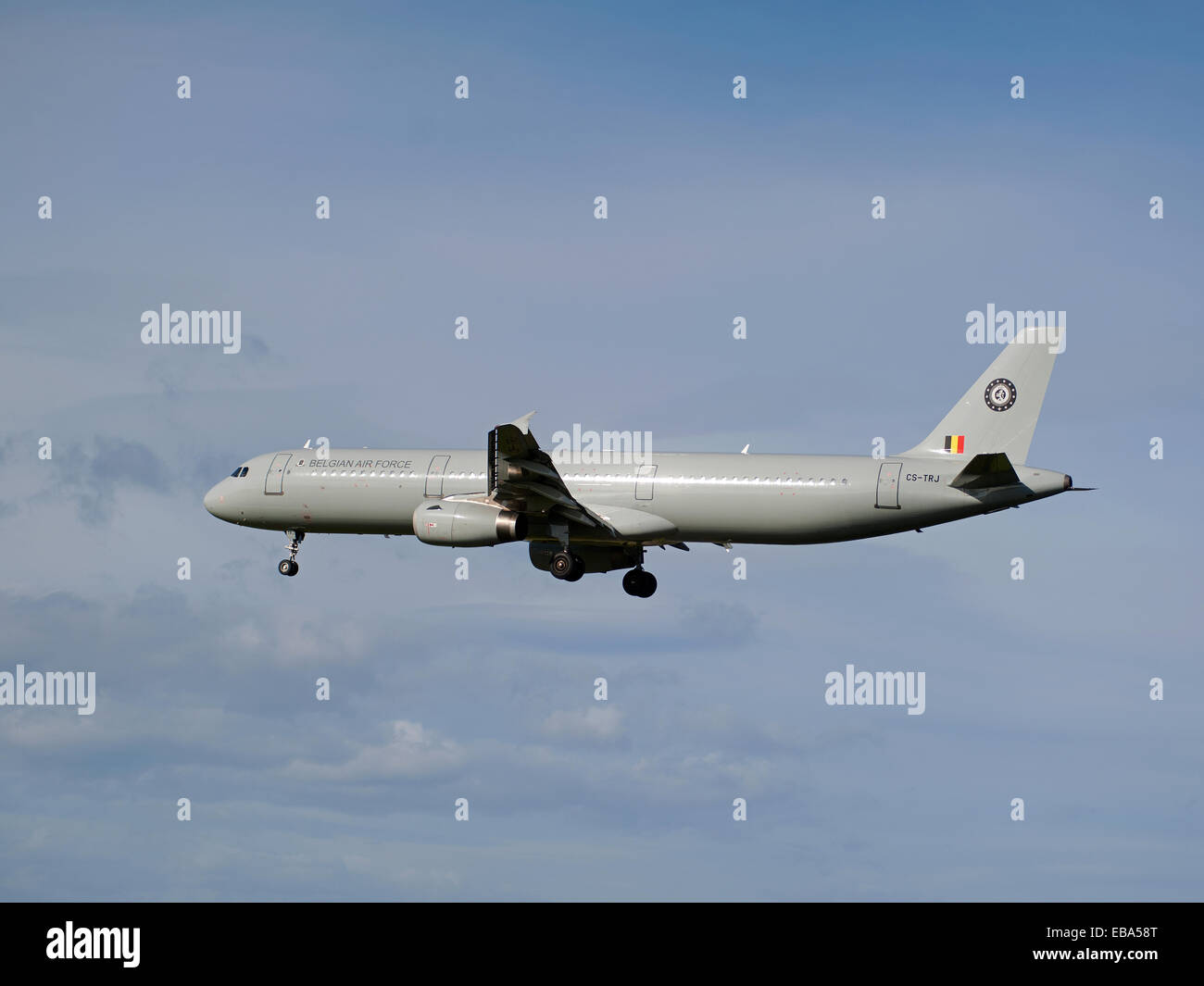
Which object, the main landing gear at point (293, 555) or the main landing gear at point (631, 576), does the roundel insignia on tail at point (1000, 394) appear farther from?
the main landing gear at point (293, 555)

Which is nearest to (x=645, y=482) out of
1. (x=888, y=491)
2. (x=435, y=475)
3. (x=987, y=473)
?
(x=435, y=475)

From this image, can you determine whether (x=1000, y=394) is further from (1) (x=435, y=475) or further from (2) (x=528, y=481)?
(1) (x=435, y=475)

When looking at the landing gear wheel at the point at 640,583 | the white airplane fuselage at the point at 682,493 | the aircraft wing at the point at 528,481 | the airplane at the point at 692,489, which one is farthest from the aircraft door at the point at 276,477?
the landing gear wheel at the point at 640,583

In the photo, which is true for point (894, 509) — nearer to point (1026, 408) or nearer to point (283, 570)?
point (1026, 408)

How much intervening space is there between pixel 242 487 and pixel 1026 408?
29.7m

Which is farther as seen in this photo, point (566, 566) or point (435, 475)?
point (435, 475)

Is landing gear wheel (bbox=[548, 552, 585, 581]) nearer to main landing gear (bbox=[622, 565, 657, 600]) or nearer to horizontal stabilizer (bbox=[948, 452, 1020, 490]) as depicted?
main landing gear (bbox=[622, 565, 657, 600])

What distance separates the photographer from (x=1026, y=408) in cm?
4628

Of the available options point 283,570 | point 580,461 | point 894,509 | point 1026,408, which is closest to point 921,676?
point 894,509

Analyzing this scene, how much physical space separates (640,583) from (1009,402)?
52.3ft

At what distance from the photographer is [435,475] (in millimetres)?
51688

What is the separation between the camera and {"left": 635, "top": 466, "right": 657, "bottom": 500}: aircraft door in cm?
4944

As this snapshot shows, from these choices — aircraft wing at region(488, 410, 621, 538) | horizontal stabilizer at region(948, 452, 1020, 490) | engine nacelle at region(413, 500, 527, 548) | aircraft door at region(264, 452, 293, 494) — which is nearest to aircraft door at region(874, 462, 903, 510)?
horizontal stabilizer at region(948, 452, 1020, 490)
